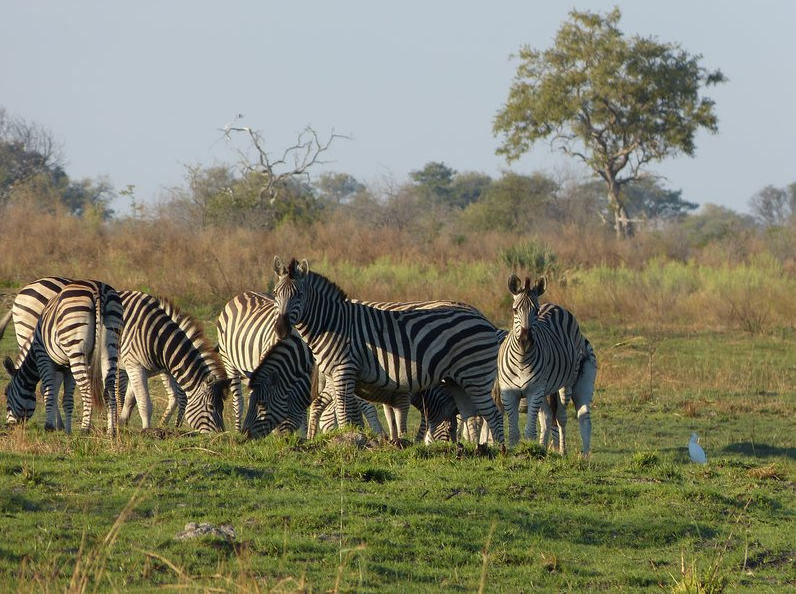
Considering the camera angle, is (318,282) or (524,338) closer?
(318,282)

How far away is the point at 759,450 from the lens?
11.9 m

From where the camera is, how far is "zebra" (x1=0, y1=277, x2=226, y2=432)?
34.3 ft

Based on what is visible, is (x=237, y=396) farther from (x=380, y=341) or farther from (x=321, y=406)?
(x=380, y=341)

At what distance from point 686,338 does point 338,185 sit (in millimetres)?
64270

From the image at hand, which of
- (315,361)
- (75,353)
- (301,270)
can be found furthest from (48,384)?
(301,270)

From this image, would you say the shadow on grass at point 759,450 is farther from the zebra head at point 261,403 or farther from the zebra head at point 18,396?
the zebra head at point 18,396

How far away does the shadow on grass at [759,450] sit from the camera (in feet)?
38.1

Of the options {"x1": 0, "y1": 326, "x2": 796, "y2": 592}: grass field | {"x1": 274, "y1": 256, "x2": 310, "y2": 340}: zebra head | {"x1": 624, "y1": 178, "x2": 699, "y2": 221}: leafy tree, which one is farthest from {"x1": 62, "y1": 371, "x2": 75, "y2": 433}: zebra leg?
{"x1": 624, "y1": 178, "x2": 699, "y2": 221}: leafy tree

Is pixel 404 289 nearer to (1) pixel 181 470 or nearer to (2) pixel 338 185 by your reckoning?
(1) pixel 181 470

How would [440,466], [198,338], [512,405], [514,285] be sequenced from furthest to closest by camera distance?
[198,338] < [512,405] < [514,285] < [440,466]

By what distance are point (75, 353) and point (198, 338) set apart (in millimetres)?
1261

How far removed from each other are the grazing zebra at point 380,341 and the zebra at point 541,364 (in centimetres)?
38

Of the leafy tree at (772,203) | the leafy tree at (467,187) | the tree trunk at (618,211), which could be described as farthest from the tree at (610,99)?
the leafy tree at (772,203)

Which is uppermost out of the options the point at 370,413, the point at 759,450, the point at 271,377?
the point at 271,377
